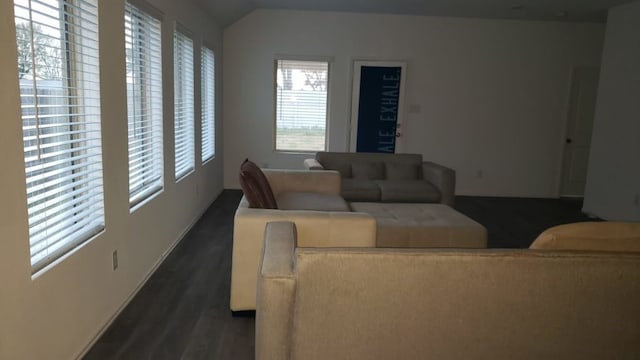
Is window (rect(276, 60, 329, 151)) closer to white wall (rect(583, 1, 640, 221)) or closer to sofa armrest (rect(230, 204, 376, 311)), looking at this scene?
white wall (rect(583, 1, 640, 221))

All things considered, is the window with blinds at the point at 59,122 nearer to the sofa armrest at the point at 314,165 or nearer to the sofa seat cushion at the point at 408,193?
the sofa armrest at the point at 314,165

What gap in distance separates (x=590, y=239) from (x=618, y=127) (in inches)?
175

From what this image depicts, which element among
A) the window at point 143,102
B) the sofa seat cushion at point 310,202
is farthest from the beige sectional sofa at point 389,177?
the window at point 143,102

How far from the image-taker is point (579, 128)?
22.7 ft

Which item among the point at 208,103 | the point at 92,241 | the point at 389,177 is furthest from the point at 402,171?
the point at 92,241

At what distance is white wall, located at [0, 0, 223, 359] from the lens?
1.69 metres

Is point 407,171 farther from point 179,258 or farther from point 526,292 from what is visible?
point 526,292

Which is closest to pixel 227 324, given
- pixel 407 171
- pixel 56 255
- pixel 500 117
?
pixel 56 255

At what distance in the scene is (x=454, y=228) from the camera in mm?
3426

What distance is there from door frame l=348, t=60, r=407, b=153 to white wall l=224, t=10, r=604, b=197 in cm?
8

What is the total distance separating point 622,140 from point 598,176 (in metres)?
0.57

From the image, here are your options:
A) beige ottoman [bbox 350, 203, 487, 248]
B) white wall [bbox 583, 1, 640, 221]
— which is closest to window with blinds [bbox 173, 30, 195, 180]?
beige ottoman [bbox 350, 203, 487, 248]

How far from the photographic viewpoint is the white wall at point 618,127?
516cm

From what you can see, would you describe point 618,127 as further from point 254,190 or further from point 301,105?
point 254,190
